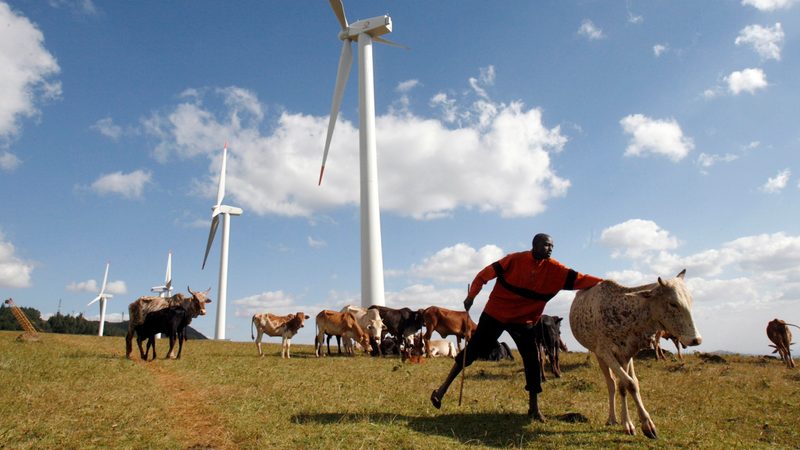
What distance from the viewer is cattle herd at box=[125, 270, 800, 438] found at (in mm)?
6785

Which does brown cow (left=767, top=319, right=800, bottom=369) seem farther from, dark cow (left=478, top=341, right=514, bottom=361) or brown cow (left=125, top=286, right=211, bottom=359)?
brown cow (left=125, top=286, right=211, bottom=359)

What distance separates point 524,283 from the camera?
7.70m

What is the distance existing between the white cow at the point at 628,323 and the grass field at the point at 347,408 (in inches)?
25.9

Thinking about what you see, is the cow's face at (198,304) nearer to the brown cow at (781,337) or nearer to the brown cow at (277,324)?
the brown cow at (277,324)

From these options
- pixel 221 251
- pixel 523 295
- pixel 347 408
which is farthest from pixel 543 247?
pixel 221 251

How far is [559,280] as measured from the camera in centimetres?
776

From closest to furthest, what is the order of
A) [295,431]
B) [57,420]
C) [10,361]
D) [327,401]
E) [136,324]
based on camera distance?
[295,431], [57,420], [327,401], [10,361], [136,324]

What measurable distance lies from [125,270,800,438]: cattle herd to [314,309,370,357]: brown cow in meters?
0.04

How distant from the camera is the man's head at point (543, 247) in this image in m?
7.59

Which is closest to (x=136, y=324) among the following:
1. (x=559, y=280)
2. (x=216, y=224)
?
(x=559, y=280)

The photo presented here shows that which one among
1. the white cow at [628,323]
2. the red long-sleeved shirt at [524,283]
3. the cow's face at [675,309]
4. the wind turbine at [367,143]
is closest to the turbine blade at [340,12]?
the wind turbine at [367,143]

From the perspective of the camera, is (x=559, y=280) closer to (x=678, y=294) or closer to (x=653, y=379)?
(x=678, y=294)

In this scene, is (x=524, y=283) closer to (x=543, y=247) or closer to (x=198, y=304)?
(x=543, y=247)

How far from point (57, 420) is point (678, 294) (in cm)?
844
